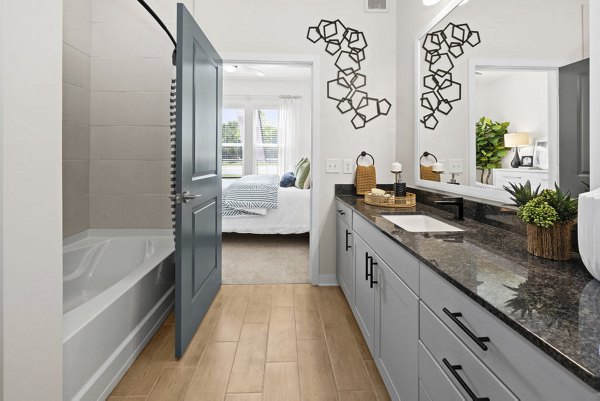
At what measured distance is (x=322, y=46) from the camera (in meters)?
3.27

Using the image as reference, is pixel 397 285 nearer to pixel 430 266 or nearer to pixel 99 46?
pixel 430 266

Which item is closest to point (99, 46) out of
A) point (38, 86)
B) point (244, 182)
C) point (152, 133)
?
point (152, 133)

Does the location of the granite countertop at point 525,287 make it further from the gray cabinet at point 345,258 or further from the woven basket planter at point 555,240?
the gray cabinet at point 345,258

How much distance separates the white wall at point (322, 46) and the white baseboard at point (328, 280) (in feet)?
0.15

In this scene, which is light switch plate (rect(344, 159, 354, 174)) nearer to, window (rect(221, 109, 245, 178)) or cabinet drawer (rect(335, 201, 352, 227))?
cabinet drawer (rect(335, 201, 352, 227))

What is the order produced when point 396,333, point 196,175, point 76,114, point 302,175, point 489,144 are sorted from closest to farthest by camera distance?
point 396,333, point 489,144, point 196,175, point 76,114, point 302,175

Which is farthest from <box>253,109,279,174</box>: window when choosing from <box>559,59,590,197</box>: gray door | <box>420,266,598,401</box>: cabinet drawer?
<box>420,266,598,401</box>: cabinet drawer

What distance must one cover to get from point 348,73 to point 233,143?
4.78 metres

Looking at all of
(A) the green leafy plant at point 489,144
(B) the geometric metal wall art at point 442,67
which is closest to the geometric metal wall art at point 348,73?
(B) the geometric metal wall art at point 442,67

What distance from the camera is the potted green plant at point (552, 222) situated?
1174mm

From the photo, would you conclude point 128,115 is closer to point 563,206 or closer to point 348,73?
point 348,73

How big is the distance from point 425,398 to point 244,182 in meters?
4.17

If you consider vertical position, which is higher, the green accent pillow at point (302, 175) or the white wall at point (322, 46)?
the white wall at point (322, 46)

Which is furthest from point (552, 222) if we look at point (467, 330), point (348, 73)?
point (348, 73)
